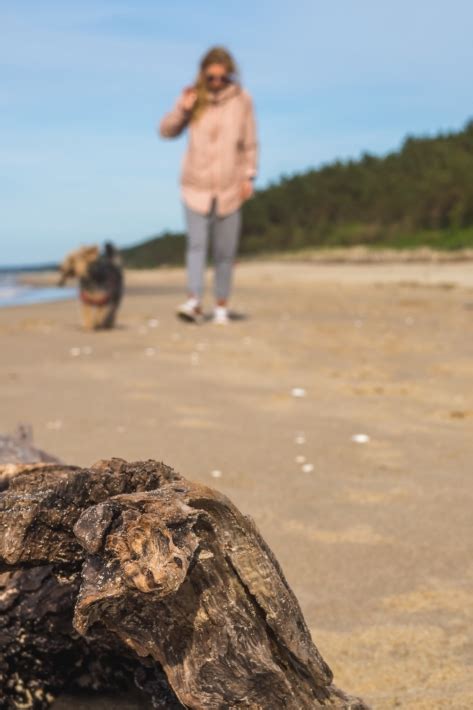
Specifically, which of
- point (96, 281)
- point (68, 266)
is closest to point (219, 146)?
point (96, 281)

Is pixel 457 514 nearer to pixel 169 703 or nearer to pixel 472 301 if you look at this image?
pixel 169 703

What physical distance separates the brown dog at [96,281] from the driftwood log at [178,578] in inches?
327

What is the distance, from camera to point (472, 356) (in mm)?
7973

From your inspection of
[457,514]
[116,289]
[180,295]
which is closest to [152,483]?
[457,514]

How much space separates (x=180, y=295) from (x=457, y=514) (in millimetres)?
11961

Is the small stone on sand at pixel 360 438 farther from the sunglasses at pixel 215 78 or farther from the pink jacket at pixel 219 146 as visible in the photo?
the sunglasses at pixel 215 78

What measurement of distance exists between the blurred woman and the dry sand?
808 millimetres

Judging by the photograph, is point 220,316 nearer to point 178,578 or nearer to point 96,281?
point 96,281

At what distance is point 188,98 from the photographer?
10.6 metres

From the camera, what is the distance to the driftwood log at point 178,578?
5.09 ft

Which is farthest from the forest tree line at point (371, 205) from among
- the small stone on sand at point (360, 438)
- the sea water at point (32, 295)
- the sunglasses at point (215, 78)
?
the small stone on sand at point (360, 438)

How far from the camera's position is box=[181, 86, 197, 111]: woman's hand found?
10.5 metres

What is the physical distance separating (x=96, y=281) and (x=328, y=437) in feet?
18.3

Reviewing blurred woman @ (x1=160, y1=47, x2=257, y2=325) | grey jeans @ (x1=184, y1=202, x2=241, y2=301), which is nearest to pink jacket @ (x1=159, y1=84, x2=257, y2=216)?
blurred woman @ (x1=160, y1=47, x2=257, y2=325)
